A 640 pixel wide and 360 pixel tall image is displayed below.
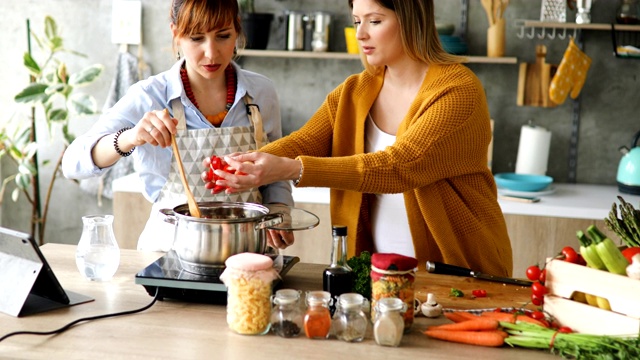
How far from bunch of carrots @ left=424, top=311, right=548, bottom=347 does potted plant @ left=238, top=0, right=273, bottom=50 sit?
8.46 ft

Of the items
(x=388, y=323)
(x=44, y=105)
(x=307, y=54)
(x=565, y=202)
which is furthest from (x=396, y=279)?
(x=44, y=105)

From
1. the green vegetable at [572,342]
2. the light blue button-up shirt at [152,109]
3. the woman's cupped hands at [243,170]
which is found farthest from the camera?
the light blue button-up shirt at [152,109]

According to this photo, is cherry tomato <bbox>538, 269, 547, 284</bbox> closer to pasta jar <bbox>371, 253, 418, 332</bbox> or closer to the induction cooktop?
pasta jar <bbox>371, 253, 418, 332</bbox>

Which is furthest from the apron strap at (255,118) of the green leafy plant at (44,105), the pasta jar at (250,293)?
the green leafy plant at (44,105)

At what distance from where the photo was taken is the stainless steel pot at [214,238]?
1.87 metres

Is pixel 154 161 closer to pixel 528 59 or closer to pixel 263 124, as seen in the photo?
pixel 263 124

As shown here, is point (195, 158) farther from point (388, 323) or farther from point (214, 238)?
Answer: point (388, 323)

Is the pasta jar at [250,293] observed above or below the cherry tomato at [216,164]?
below

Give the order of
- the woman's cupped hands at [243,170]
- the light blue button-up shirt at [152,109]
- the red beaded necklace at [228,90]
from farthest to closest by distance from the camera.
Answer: the red beaded necklace at [228,90] < the light blue button-up shirt at [152,109] < the woman's cupped hands at [243,170]

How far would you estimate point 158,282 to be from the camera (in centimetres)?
190

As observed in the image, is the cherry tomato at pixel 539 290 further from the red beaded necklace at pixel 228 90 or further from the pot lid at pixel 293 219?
the red beaded necklace at pixel 228 90

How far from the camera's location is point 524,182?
3.77 m

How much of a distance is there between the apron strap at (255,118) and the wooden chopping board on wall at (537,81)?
6.43 feet

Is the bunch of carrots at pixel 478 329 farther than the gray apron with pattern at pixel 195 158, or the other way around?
the gray apron with pattern at pixel 195 158
